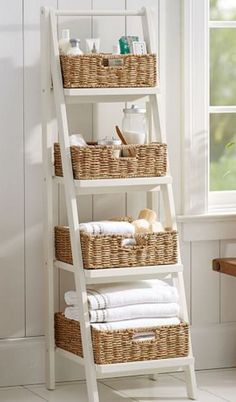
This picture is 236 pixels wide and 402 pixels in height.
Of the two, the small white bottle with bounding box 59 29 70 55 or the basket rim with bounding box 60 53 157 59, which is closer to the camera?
the basket rim with bounding box 60 53 157 59

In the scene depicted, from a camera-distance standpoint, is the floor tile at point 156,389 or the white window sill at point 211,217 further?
the white window sill at point 211,217

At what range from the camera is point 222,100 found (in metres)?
4.12

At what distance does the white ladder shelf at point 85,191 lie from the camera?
340cm

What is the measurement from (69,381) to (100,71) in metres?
1.26

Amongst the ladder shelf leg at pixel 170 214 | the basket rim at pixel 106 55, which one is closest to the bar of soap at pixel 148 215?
the ladder shelf leg at pixel 170 214

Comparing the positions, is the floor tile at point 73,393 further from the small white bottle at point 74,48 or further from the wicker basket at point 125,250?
the small white bottle at point 74,48

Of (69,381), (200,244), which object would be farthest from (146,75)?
(69,381)

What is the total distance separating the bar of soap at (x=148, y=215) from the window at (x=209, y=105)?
0.34m

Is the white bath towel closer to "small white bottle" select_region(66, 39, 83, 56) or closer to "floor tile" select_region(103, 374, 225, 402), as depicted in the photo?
"floor tile" select_region(103, 374, 225, 402)

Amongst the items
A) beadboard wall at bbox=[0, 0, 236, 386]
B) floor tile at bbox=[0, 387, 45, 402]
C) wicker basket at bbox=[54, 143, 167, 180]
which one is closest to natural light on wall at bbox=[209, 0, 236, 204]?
beadboard wall at bbox=[0, 0, 236, 386]

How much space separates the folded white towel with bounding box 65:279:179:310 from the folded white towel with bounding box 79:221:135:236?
21 centimetres

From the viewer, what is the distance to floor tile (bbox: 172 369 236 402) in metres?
3.69

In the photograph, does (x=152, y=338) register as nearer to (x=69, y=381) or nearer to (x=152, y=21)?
(x=69, y=381)

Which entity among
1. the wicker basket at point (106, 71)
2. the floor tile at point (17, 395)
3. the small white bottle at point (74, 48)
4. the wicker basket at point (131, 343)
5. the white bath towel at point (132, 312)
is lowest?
the floor tile at point (17, 395)
